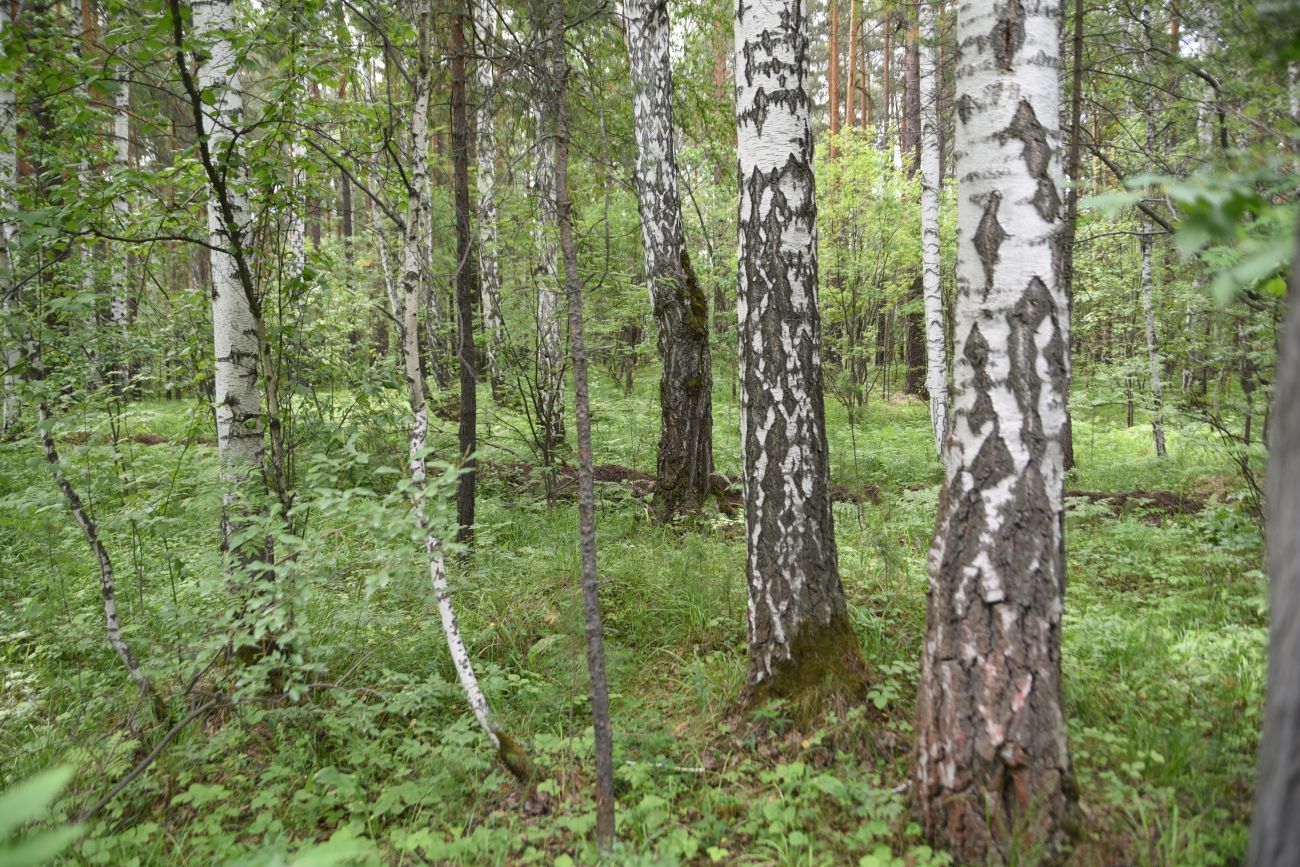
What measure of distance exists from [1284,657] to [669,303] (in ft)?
18.5

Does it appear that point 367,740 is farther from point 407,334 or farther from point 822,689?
point 822,689

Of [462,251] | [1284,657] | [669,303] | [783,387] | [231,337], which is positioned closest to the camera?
[1284,657]

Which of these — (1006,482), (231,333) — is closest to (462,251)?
(231,333)

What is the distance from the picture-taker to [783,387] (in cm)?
334

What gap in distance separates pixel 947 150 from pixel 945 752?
75.1 ft

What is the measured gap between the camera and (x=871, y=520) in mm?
6039

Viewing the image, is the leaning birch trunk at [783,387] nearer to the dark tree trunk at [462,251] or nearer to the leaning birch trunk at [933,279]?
the dark tree trunk at [462,251]

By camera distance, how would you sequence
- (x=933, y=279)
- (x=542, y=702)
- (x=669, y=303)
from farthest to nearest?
(x=933, y=279) → (x=669, y=303) → (x=542, y=702)

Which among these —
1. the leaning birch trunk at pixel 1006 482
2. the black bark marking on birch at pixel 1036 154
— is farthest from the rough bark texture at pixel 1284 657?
the black bark marking on birch at pixel 1036 154

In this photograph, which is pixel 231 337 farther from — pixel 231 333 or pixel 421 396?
pixel 421 396

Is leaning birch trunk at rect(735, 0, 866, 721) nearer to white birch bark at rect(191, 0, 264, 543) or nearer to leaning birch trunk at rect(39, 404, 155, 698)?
white birch bark at rect(191, 0, 264, 543)

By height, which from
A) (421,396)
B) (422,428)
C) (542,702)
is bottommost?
(542,702)

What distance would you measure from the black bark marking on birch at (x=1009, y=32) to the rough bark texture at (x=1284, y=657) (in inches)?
73.7

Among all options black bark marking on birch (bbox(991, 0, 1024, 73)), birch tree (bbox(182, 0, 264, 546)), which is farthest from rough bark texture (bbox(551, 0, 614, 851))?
birch tree (bbox(182, 0, 264, 546))
